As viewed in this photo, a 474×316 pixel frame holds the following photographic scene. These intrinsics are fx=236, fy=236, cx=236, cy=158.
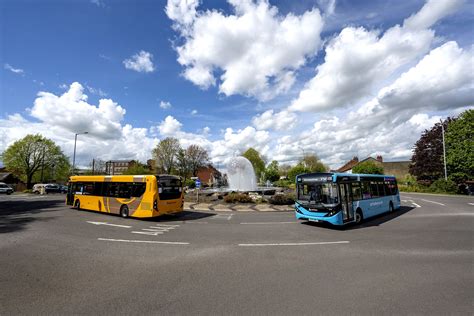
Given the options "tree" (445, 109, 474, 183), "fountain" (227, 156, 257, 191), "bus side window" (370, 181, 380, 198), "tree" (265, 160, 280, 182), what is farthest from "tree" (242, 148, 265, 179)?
"bus side window" (370, 181, 380, 198)

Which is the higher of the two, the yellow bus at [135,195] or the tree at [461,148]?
the tree at [461,148]

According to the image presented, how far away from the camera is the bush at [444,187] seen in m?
33.7

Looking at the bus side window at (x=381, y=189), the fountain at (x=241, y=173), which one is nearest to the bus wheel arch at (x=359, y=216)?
the bus side window at (x=381, y=189)

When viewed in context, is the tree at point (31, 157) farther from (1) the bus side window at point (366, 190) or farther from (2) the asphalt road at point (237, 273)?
(1) the bus side window at point (366, 190)

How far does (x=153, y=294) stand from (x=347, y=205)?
32.0ft

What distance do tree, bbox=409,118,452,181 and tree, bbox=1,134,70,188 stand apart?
74.9 metres

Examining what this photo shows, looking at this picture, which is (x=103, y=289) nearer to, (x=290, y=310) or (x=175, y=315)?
(x=175, y=315)

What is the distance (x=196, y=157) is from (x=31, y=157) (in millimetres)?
36593

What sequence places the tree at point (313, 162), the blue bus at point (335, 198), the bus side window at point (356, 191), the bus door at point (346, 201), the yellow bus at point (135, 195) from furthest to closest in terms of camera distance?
the tree at point (313, 162)
the yellow bus at point (135, 195)
the bus side window at point (356, 191)
the bus door at point (346, 201)
the blue bus at point (335, 198)

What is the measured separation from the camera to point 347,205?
1133 centimetres

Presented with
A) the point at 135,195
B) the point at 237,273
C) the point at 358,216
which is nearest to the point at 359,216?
the point at 358,216

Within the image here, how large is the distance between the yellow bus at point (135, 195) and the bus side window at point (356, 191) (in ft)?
32.2

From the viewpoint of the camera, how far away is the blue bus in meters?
10.8

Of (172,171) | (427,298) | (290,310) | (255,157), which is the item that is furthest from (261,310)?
(255,157)
